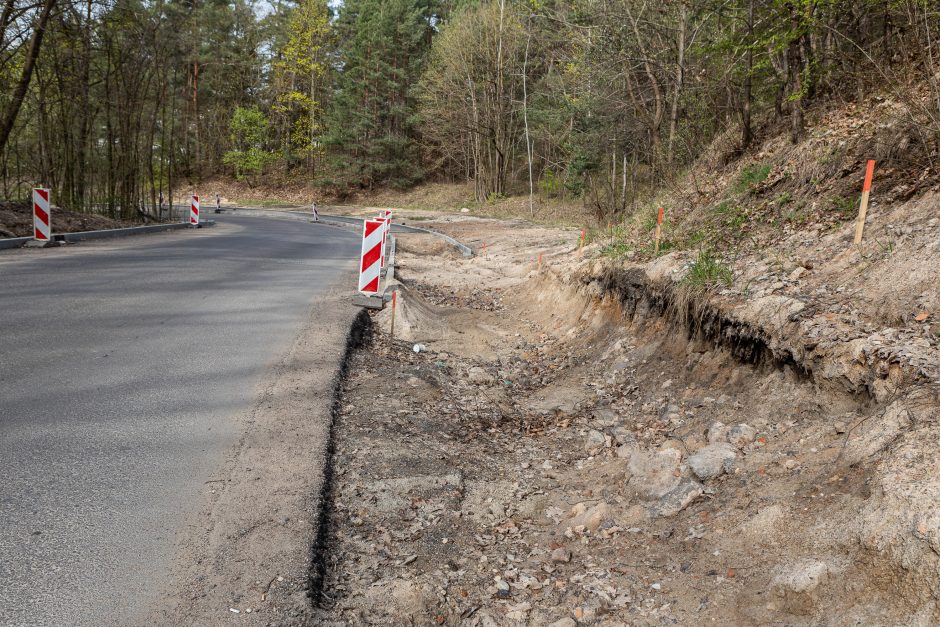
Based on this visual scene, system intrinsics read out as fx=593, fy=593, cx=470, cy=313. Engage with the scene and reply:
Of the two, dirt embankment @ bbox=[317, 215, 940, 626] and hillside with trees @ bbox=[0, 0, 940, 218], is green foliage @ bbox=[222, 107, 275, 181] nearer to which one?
hillside with trees @ bbox=[0, 0, 940, 218]

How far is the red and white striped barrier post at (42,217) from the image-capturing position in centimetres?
1319

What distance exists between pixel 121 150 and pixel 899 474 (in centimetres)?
2346

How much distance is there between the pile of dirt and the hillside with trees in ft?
6.44

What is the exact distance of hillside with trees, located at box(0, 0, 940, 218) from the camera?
8.30m

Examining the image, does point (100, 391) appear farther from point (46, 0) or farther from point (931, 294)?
point (46, 0)

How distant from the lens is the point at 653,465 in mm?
4375

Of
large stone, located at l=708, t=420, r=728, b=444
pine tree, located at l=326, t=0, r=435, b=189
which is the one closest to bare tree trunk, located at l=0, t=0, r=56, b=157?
large stone, located at l=708, t=420, r=728, b=444

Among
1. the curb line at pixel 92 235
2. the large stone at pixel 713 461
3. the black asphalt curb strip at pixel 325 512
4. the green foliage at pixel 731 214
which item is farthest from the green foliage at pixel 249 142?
the large stone at pixel 713 461

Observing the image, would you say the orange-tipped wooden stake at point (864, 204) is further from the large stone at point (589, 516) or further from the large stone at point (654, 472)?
the large stone at point (589, 516)

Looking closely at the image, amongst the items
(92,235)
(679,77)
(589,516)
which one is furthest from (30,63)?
(589,516)

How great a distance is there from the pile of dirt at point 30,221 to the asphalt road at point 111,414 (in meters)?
4.99

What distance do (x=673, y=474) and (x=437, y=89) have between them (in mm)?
39276

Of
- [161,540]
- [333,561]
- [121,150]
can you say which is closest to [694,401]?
[333,561]

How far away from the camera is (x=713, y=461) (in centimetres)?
409
